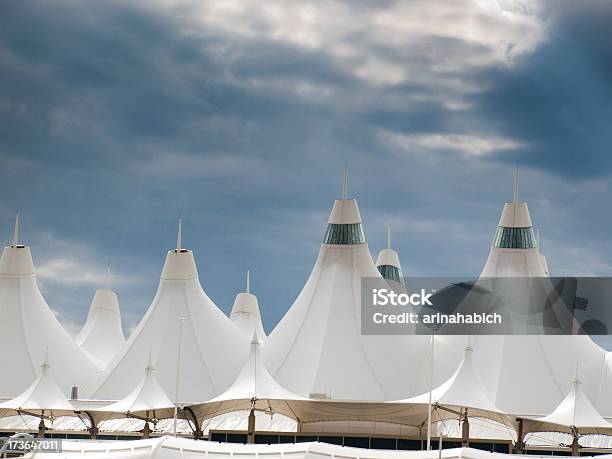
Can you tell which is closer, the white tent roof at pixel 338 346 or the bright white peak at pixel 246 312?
the white tent roof at pixel 338 346

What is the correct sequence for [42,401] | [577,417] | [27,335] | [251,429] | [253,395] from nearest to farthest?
1. [577,417]
2. [253,395]
3. [251,429]
4. [42,401]
5. [27,335]

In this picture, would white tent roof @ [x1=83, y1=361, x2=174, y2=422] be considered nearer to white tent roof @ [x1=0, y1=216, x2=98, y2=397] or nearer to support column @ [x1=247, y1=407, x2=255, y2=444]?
support column @ [x1=247, y1=407, x2=255, y2=444]

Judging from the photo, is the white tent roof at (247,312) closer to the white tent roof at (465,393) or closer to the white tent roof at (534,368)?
the white tent roof at (534,368)

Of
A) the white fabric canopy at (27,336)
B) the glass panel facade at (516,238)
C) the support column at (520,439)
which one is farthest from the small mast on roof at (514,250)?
the white fabric canopy at (27,336)

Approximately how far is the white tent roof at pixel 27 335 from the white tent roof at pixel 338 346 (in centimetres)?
1201

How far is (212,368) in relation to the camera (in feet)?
246

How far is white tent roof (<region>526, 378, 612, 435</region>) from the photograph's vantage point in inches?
2362

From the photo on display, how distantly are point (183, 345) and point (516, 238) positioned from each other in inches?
728

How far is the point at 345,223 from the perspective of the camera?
254 feet

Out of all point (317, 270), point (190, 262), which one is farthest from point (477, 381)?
point (190, 262)

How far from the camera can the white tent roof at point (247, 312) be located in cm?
9950

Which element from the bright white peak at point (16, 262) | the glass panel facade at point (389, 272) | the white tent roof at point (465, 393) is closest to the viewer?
the white tent roof at point (465, 393)

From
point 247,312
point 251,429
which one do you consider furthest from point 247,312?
point 251,429

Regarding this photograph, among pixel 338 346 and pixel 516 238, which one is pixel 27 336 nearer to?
pixel 338 346
